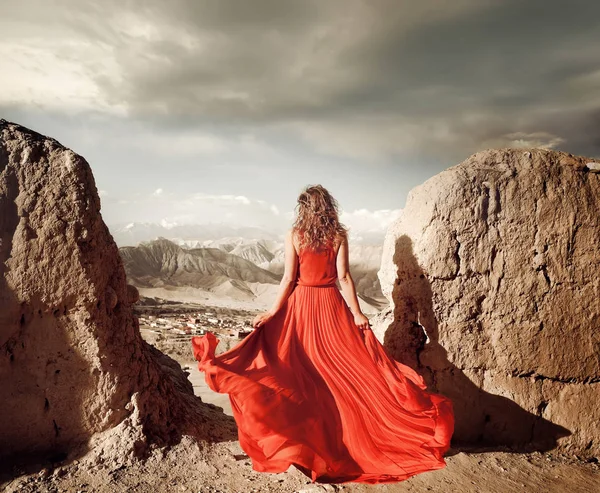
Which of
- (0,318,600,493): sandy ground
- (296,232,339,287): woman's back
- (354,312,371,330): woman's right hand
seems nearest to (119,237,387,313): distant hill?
(0,318,600,493): sandy ground

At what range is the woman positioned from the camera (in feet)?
8.52

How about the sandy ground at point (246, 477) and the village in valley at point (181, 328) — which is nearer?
the sandy ground at point (246, 477)

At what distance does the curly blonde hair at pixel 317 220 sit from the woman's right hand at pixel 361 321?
23.5 inches

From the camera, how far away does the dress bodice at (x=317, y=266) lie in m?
3.16

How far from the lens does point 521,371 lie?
11.7 ft

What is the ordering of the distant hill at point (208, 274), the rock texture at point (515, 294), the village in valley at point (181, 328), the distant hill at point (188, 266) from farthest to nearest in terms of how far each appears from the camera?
the distant hill at point (188, 266) < the distant hill at point (208, 274) < the village in valley at point (181, 328) < the rock texture at point (515, 294)

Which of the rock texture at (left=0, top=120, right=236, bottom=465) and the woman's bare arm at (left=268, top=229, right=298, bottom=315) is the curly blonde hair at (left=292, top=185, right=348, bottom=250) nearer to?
the woman's bare arm at (left=268, top=229, right=298, bottom=315)

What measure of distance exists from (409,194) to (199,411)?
2.77 m

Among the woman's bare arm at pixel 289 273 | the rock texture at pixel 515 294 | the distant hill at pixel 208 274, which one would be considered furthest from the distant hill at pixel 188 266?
the woman's bare arm at pixel 289 273

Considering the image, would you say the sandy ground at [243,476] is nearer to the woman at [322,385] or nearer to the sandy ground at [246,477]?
the sandy ground at [246,477]

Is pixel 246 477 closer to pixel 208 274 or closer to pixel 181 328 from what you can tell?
pixel 181 328

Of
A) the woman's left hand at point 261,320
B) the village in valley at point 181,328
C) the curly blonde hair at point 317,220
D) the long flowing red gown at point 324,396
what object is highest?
the curly blonde hair at point 317,220

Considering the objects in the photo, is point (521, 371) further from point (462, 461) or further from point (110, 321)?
point (110, 321)

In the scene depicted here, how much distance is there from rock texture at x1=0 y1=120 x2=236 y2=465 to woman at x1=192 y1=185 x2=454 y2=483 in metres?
0.66
